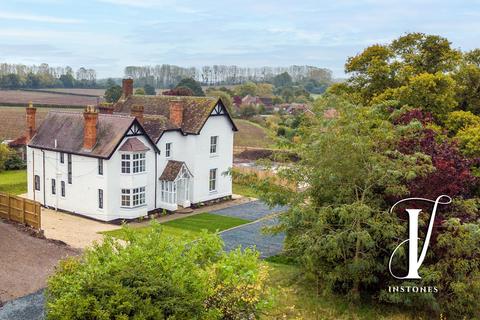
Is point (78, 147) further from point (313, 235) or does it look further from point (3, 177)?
point (313, 235)

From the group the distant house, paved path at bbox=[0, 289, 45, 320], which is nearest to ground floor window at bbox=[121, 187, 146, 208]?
paved path at bbox=[0, 289, 45, 320]

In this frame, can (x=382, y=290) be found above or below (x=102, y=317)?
below

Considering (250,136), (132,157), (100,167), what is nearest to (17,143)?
(100,167)

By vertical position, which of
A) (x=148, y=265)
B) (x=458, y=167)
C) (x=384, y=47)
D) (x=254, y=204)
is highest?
(x=384, y=47)

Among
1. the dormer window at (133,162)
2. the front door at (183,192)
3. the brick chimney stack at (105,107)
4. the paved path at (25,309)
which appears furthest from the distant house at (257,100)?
the paved path at (25,309)

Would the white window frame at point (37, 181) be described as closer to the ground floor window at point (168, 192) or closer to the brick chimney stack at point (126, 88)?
the ground floor window at point (168, 192)

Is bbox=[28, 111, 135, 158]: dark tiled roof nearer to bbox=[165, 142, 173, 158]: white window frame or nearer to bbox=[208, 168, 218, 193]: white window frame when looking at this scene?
bbox=[165, 142, 173, 158]: white window frame

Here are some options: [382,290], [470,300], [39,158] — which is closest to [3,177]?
[39,158]
